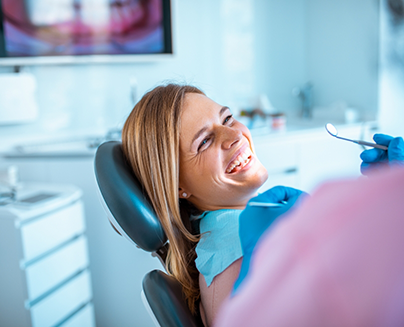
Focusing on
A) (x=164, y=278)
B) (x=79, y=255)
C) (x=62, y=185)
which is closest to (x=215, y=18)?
(x=62, y=185)

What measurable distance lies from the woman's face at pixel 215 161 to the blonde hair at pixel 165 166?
1.3 inches

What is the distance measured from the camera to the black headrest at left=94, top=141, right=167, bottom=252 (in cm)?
91

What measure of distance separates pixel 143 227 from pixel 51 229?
0.88m

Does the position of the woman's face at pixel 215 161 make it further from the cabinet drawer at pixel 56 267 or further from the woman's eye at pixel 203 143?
the cabinet drawer at pixel 56 267

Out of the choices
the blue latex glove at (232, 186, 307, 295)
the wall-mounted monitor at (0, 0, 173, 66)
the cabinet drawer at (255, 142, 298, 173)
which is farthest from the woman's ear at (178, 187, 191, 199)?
the wall-mounted monitor at (0, 0, 173, 66)

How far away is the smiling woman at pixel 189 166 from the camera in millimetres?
970

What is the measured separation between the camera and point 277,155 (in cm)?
230

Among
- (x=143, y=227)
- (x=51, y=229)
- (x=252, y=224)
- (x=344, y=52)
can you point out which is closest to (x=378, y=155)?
(x=252, y=224)

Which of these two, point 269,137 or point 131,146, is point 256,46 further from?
point 131,146

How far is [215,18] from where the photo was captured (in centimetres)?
283

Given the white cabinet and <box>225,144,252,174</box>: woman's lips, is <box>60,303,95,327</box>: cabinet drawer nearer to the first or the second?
the white cabinet

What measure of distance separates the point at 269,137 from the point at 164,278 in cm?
148

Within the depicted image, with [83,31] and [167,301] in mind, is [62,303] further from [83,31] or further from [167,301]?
[83,31]

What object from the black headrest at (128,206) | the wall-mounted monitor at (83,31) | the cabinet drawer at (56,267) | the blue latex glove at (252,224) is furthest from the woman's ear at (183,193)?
the wall-mounted monitor at (83,31)
